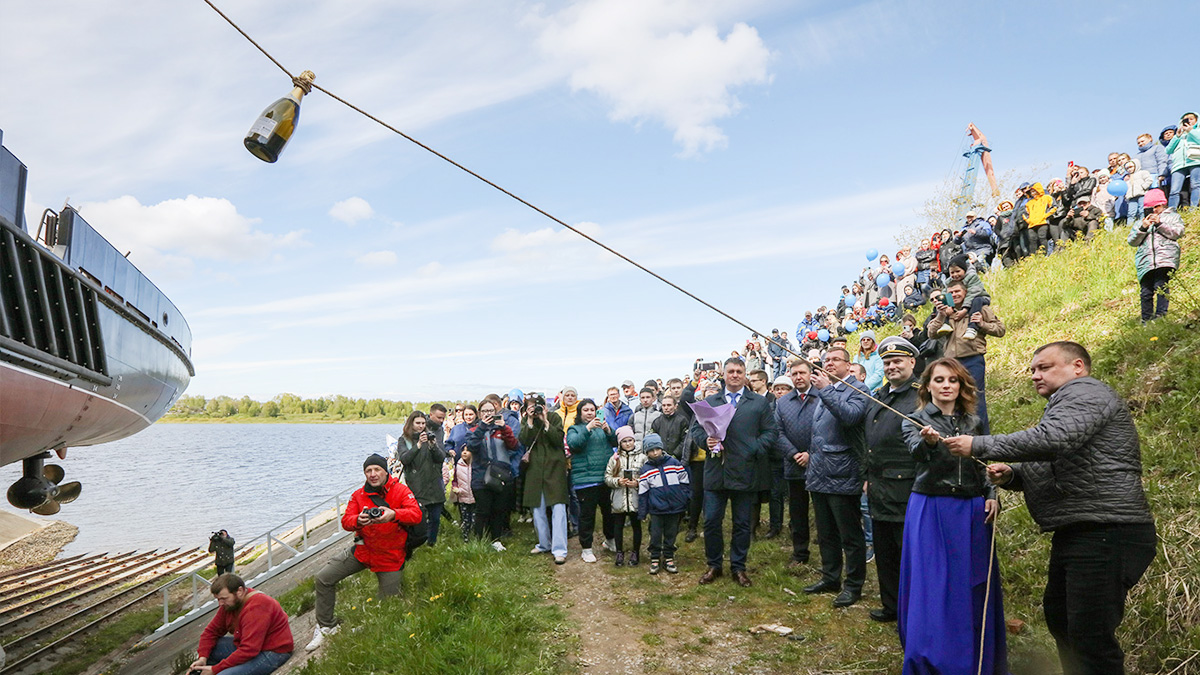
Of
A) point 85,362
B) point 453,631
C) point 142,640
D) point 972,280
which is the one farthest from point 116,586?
point 972,280

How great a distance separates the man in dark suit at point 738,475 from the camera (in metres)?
6.31

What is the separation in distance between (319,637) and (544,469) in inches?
109

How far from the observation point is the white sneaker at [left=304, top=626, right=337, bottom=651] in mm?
6410

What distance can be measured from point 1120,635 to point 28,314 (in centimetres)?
941

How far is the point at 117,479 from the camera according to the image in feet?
169

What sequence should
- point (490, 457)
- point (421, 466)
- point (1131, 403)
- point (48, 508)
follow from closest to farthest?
point (1131, 403)
point (421, 466)
point (490, 457)
point (48, 508)

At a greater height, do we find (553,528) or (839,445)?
(839,445)

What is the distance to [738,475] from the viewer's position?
20.7 feet

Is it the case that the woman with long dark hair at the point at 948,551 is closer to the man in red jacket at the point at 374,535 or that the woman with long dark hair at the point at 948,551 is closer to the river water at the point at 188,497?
the man in red jacket at the point at 374,535

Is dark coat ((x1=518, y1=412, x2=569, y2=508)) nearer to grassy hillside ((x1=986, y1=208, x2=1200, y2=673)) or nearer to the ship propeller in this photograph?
grassy hillside ((x1=986, y1=208, x2=1200, y2=673))

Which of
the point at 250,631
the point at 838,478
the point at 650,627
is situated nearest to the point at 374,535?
the point at 250,631

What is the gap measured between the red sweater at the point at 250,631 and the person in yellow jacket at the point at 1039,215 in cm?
1354

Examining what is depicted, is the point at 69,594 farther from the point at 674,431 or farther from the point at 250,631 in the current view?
the point at 674,431

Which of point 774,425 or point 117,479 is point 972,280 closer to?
point 774,425
